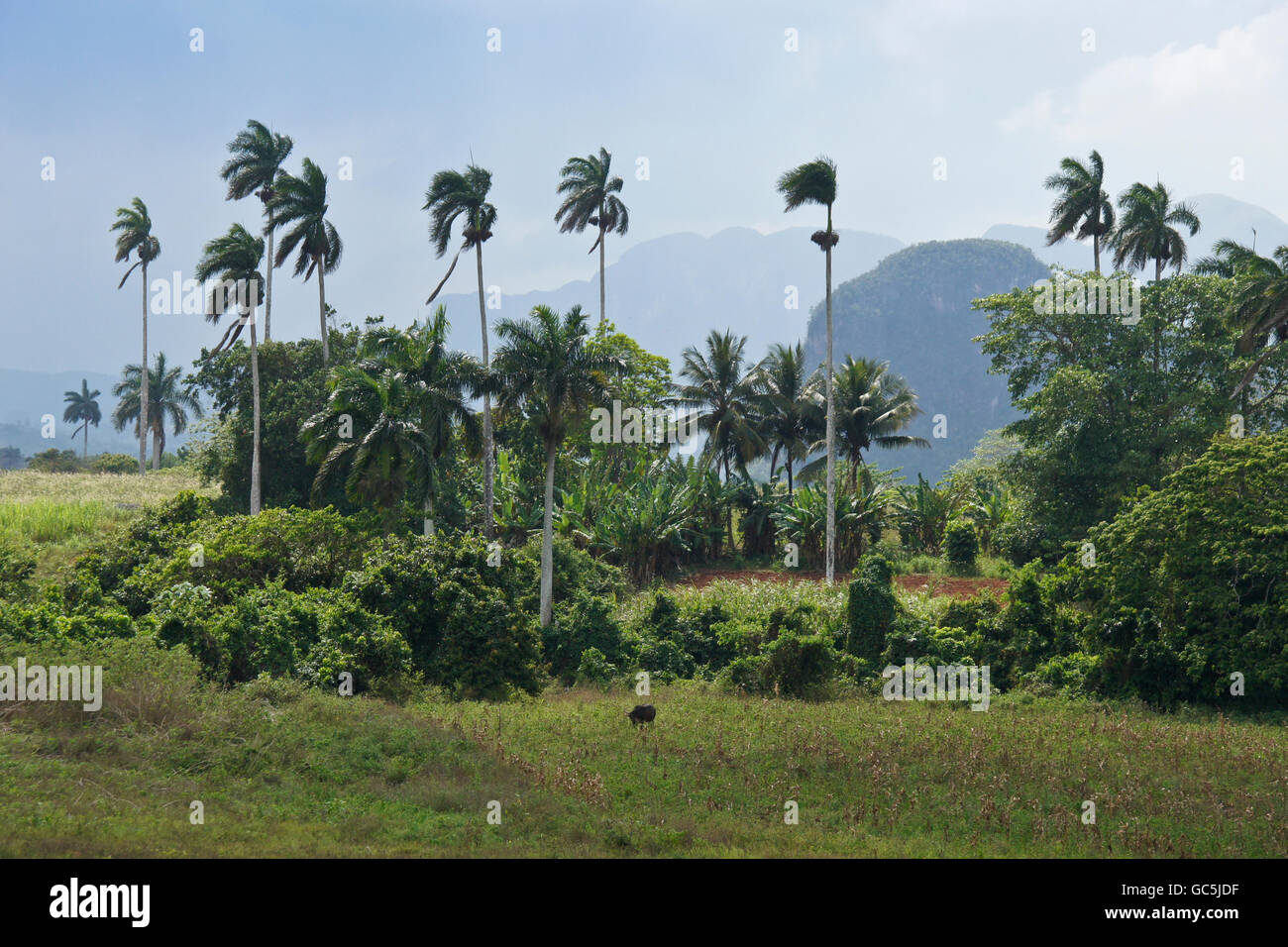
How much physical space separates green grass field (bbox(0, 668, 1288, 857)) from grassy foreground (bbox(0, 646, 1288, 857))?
0.05m

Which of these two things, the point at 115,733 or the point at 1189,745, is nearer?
the point at 115,733

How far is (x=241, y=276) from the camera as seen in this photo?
137 ft

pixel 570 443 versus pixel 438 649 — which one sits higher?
pixel 570 443

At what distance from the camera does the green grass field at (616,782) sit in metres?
12.3

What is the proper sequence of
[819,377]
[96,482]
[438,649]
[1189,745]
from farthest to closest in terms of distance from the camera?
[96,482]
[819,377]
[438,649]
[1189,745]

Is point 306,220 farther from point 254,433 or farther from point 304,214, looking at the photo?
point 254,433

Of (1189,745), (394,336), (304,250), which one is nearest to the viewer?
(1189,745)

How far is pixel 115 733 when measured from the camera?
Result: 15719 mm

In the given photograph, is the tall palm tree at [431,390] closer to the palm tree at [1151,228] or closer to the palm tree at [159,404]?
the palm tree at [1151,228]

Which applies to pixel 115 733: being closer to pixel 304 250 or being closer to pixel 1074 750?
pixel 1074 750

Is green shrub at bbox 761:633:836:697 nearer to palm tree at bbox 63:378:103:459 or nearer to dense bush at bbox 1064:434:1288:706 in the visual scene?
dense bush at bbox 1064:434:1288:706

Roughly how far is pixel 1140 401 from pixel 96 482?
185 feet

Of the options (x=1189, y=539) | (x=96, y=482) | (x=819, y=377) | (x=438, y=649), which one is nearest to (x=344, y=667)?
(x=438, y=649)

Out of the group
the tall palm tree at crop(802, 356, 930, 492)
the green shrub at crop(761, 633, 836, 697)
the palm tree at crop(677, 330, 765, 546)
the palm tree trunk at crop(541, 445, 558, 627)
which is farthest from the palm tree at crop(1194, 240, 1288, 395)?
the palm tree trunk at crop(541, 445, 558, 627)
